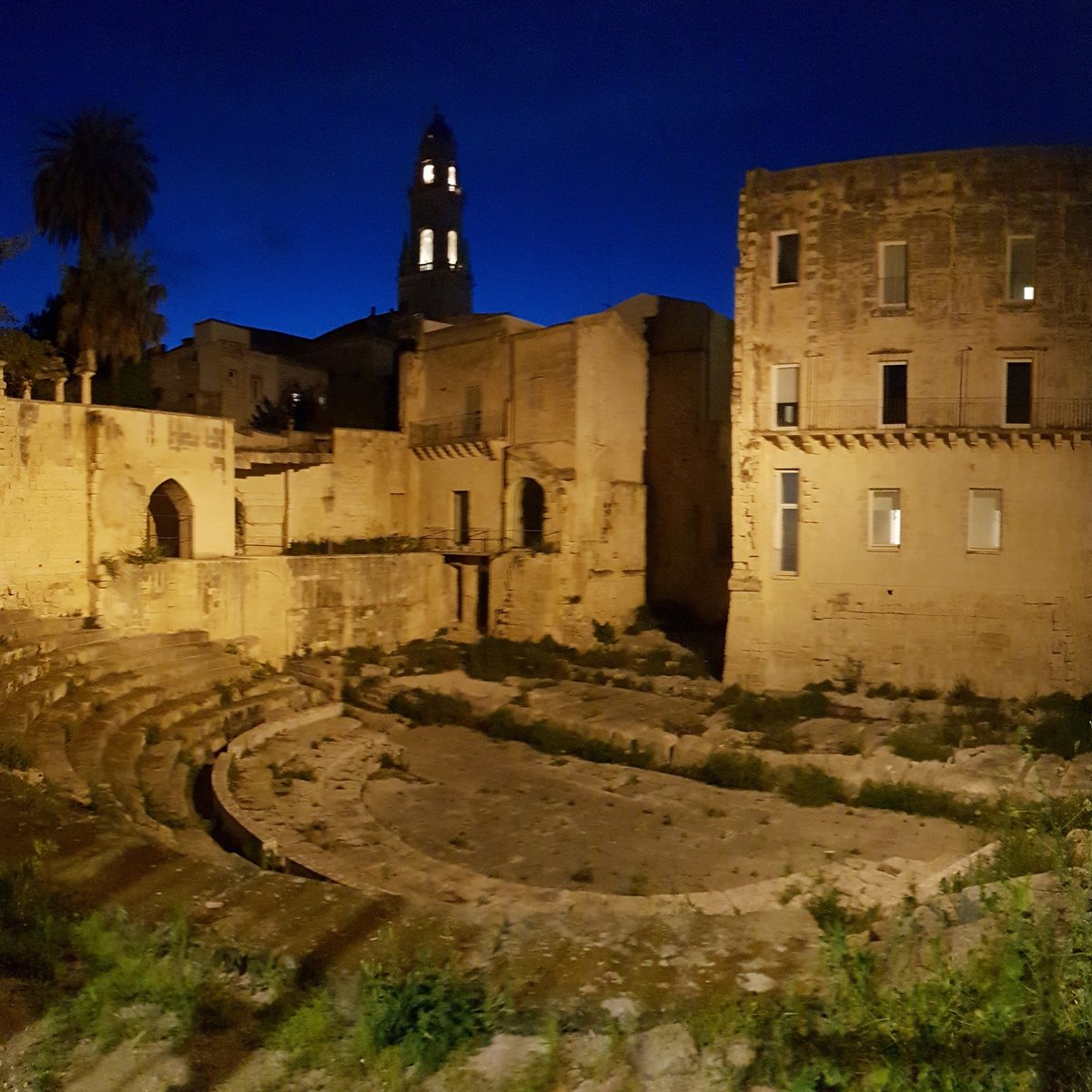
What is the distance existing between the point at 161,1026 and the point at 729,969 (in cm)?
318

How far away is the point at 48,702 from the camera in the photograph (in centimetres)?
1242

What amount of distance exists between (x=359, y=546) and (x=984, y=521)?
16.3 meters

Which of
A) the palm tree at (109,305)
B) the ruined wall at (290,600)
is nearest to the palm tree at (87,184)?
the palm tree at (109,305)

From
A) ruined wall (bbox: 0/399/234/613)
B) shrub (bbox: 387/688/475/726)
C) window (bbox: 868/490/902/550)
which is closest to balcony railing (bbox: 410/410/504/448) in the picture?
ruined wall (bbox: 0/399/234/613)

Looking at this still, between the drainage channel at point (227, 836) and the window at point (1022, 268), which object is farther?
the window at point (1022, 268)

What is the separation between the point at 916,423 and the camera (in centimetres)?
1841

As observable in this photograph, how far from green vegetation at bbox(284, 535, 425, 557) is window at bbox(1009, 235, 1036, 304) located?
16342mm

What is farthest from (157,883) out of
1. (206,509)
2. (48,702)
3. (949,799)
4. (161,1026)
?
(206,509)

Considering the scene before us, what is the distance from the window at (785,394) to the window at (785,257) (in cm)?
195

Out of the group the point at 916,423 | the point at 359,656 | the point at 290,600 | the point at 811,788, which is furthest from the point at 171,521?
the point at 916,423

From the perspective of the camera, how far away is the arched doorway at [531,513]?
26328mm

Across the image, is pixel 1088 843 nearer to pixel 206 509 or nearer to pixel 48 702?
pixel 48 702

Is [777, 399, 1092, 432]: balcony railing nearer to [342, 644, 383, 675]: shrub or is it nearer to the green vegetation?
[342, 644, 383, 675]: shrub

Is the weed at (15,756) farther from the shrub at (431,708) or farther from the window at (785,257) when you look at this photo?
the window at (785,257)
